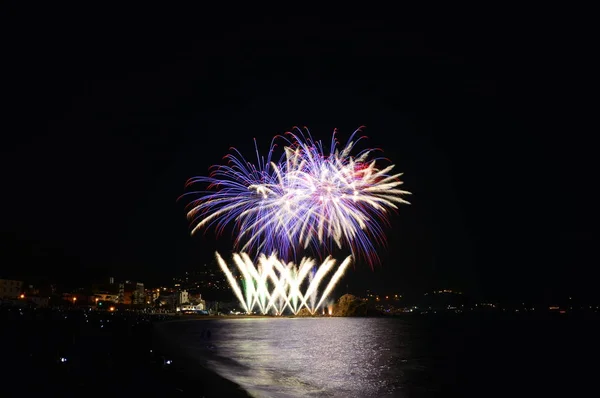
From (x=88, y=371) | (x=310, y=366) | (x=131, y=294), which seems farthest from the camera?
(x=131, y=294)

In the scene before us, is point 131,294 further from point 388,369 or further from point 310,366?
point 388,369

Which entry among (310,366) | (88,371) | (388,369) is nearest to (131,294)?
(310,366)

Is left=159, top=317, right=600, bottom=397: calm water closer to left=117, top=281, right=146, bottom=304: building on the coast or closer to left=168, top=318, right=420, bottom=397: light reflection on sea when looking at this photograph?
left=168, top=318, right=420, bottom=397: light reflection on sea

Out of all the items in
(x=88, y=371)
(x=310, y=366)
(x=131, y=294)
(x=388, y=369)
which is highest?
(x=131, y=294)

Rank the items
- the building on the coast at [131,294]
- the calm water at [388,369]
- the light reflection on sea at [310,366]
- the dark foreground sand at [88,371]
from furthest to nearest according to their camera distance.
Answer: the building on the coast at [131,294], the calm water at [388,369], the light reflection on sea at [310,366], the dark foreground sand at [88,371]

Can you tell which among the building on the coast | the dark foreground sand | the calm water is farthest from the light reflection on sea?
the building on the coast

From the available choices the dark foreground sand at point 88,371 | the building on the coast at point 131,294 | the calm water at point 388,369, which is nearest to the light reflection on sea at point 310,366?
the calm water at point 388,369

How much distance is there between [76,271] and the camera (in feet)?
410

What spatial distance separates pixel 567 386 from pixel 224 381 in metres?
25.5

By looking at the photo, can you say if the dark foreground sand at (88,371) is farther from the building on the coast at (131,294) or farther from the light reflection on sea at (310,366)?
the building on the coast at (131,294)

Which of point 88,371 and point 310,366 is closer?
point 88,371

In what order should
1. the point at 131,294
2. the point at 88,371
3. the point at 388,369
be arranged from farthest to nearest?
the point at 131,294
the point at 388,369
the point at 88,371

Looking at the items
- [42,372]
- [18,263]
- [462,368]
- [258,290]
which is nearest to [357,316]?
[258,290]

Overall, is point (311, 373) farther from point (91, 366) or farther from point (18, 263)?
point (18, 263)
